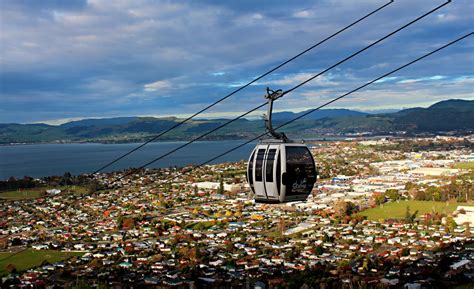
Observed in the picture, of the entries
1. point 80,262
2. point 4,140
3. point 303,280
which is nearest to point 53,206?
point 80,262

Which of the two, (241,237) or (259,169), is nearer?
(259,169)

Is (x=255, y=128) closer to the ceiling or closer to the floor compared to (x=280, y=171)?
closer to the ceiling

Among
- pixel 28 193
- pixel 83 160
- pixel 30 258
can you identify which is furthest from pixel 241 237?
pixel 83 160

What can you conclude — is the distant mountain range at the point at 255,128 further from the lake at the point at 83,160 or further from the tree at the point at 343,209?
the tree at the point at 343,209

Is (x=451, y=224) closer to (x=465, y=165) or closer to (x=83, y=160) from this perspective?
(x=465, y=165)

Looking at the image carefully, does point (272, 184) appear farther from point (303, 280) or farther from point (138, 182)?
point (138, 182)
